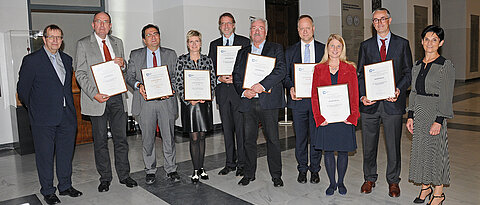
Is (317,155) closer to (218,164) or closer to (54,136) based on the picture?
(218,164)

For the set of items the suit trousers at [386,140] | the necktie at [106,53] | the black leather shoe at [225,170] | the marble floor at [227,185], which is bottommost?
the marble floor at [227,185]

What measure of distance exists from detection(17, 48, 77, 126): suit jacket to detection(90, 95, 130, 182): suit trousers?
1.37 feet

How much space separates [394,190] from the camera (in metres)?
3.74

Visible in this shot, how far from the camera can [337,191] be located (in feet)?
12.9

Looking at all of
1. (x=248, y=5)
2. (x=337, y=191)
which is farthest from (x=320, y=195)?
(x=248, y=5)

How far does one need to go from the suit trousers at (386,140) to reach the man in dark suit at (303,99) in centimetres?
52

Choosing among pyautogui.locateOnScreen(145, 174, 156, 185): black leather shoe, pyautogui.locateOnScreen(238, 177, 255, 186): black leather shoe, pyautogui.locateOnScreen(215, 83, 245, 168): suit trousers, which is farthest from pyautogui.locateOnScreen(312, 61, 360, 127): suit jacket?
pyautogui.locateOnScreen(145, 174, 156, 185): black leather shoe

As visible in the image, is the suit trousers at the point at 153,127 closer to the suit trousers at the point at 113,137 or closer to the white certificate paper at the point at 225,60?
the suit trousers at the point at 113,137

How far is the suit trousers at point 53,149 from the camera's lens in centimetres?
383

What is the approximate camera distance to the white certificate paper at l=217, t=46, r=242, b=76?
14.3 ft

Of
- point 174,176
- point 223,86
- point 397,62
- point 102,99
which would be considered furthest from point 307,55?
point 102,99

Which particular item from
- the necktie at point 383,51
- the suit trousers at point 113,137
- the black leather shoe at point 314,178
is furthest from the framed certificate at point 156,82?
the necktie at point 383,51

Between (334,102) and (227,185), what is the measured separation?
152 cm

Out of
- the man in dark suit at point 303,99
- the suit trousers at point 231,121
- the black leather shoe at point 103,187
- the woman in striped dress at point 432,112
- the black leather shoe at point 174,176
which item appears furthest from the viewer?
the black leather shoe at point 174,176
